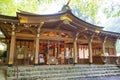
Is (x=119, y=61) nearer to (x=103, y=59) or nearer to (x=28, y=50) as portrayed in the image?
(x=103, y=59)

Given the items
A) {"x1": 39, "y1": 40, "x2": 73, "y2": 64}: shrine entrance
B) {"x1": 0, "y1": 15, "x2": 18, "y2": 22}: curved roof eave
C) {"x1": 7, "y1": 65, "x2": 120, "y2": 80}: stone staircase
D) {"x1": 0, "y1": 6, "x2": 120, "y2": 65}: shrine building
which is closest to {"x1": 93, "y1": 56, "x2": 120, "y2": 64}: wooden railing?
{"x1": 0, "y1": 6, "x2": 120, "y2": 65}: shrine building

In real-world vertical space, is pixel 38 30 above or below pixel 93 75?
above

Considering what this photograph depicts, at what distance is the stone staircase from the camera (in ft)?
24.9

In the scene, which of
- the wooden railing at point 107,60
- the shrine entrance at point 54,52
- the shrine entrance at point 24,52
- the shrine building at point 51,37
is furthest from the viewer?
the shrine entrance at point 54,52

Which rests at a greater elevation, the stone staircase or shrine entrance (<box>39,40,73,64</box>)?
shrine entrance (<box>39,40,73,64</box>)

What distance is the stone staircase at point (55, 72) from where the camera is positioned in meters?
7.59

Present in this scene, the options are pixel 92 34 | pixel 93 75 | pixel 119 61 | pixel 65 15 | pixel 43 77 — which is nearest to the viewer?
pixel 43 77

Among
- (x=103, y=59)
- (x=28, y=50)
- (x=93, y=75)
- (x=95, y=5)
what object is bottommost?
(x=93, y=75)

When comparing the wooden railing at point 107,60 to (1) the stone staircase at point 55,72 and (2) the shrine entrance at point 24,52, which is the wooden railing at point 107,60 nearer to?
(1) the stone staircase at point 55,72

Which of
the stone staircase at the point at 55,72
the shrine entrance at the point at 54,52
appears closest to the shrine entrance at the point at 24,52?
the shrine entrance at the point at 54,52

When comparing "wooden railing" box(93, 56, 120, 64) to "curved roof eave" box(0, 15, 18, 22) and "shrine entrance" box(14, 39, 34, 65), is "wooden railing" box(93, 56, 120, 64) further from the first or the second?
"curved roof eave" box(0, 15, 18, 22)

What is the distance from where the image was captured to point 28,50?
41.9ft

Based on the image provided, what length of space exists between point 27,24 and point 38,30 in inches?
36.1

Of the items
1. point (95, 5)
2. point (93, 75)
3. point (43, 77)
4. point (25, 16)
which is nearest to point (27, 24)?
point (25, 16)
